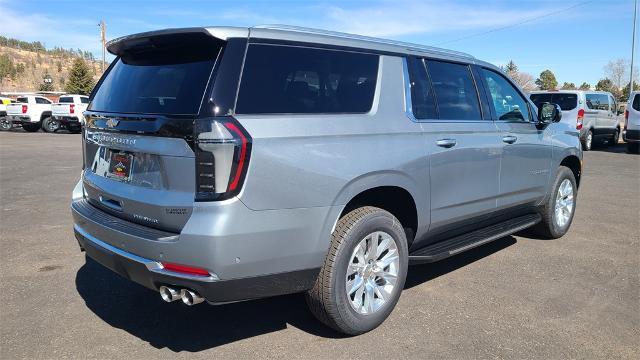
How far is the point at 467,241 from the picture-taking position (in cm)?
438

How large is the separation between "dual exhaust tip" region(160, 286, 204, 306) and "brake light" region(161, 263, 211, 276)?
0.12 meters

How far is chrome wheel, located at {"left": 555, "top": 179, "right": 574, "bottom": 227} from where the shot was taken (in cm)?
591

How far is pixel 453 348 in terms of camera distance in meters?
3.36

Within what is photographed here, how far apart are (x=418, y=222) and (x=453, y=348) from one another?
37.6 inches

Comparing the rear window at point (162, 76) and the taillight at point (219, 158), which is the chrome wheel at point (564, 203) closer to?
the taillight at point (219, 158)

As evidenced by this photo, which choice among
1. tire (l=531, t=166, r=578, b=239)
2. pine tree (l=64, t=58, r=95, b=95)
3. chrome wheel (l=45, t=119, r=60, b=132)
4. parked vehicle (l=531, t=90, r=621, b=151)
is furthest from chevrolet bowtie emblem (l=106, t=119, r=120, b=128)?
pine tree (l=64, t=58, r=95, b=95)

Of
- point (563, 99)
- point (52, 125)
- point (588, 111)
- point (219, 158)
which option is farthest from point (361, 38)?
point (52, 125)

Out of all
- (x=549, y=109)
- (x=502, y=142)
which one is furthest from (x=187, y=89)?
(x=549, y=109)

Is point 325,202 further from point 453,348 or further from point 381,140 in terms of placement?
point 453,348

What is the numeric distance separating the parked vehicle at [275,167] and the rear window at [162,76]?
0.4 inches

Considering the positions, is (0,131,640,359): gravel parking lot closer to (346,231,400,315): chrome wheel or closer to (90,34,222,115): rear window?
(346,231,400,315): chrome wheel

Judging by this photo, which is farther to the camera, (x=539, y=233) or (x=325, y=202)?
(x=539, y=233)

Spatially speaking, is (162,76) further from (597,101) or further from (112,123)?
(597,101)

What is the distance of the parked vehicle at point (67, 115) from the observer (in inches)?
922
